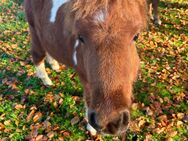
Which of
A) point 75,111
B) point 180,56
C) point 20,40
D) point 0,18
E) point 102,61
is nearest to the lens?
point 102,61

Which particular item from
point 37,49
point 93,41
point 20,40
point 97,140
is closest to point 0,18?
point 20,40

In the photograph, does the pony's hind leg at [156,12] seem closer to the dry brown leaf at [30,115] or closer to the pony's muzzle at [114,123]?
the dry brown leaf at [30,115]

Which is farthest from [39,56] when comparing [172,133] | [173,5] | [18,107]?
[173,5]

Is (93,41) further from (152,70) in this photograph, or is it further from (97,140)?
(152,70)

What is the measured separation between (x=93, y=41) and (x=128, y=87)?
522mm

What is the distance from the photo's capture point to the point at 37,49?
4.88m

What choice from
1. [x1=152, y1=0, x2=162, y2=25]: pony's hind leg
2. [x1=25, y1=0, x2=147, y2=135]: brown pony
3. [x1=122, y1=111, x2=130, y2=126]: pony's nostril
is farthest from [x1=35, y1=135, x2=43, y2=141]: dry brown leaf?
[x1=152, y1=0, x2=162, y2=25]: pony's hind leg

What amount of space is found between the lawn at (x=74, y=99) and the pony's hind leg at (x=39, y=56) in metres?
0.15

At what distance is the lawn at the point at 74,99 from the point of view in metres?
4.24

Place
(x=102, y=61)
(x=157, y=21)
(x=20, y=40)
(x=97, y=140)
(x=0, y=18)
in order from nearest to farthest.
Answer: (x=102, y=61)
(x=97, y=140)
(x=20, y=40)
(x=157, y=21)
(x=0, y=18)

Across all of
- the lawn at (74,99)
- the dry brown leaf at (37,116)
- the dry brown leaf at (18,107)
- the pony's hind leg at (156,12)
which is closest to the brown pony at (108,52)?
the lawn at (74,99)

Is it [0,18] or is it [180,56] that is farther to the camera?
[0,18]

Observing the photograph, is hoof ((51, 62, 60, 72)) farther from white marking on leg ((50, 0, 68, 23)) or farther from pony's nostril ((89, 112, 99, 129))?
pony's nostril ((89, 112, 99, 129))

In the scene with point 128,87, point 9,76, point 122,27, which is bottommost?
point 9,76
